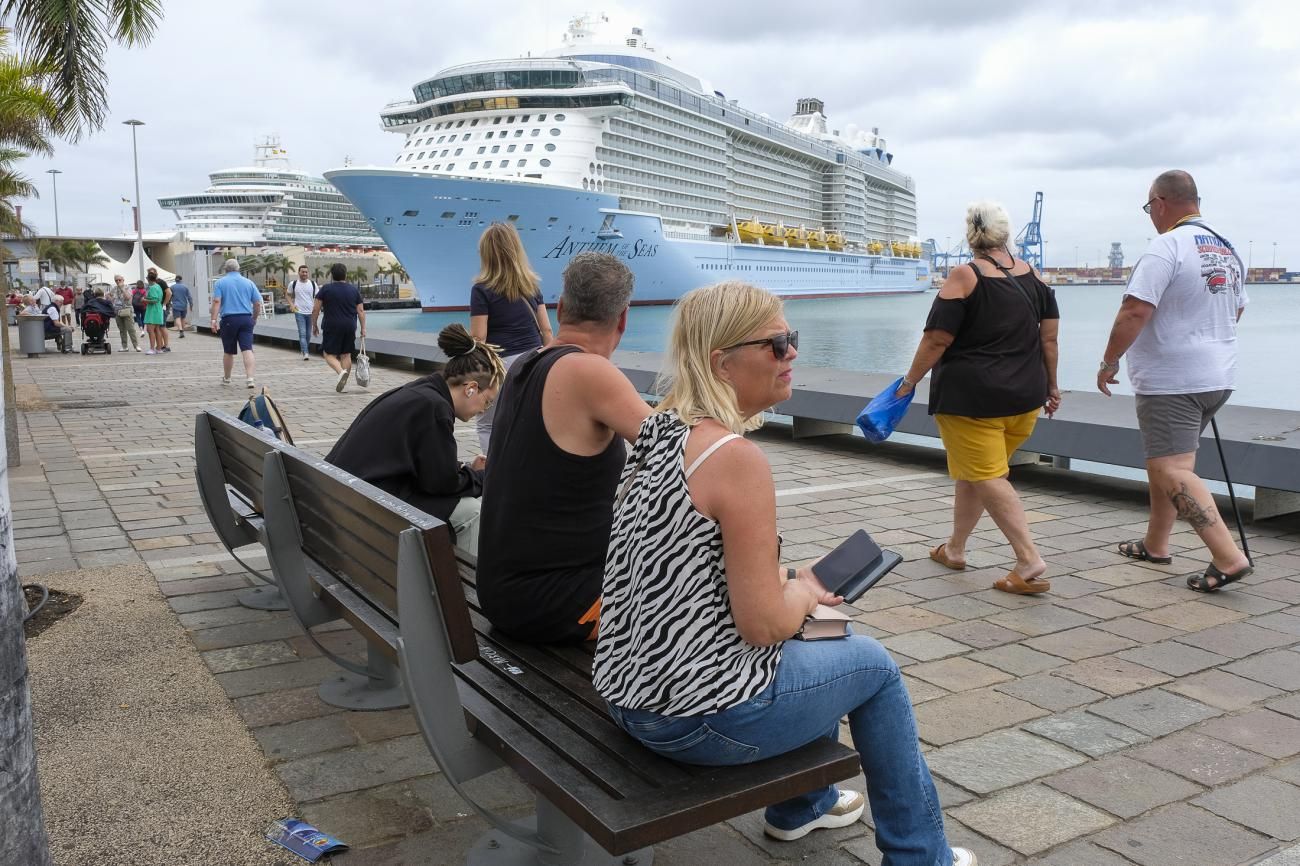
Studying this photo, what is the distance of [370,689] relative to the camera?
3.41 m

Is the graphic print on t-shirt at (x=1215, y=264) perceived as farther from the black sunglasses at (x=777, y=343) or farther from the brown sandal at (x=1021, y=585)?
the black sunglasses at (x=777, y=343)

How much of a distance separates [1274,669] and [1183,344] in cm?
151

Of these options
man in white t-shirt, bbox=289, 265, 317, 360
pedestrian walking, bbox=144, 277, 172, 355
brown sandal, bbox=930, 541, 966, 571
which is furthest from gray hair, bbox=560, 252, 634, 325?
pedestrian walking, bbox=144, 277, 172, 355

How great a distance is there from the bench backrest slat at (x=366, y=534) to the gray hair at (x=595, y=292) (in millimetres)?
706

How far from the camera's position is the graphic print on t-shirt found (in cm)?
454

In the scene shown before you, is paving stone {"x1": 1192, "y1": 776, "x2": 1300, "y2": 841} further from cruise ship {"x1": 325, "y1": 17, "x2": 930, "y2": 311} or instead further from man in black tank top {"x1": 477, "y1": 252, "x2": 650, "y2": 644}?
cruise ship {"x1": 325, "y1": 17, "x2": 930, "y2": 311}

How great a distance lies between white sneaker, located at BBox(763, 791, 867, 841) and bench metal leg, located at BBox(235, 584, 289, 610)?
2.46 m

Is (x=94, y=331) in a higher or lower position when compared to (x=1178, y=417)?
lower

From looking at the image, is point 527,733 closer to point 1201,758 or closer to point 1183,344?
point 1201,758

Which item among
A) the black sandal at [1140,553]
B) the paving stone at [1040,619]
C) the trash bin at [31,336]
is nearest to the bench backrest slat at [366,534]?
the paving stone at [1040,619]

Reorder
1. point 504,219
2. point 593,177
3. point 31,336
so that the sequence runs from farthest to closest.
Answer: point 593,177, point 504,219, point 31,336

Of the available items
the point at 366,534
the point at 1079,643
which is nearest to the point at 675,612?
the point at 366,534

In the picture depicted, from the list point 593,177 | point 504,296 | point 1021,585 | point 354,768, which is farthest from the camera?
point 593,177

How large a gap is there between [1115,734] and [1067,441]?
3760 millimetres
